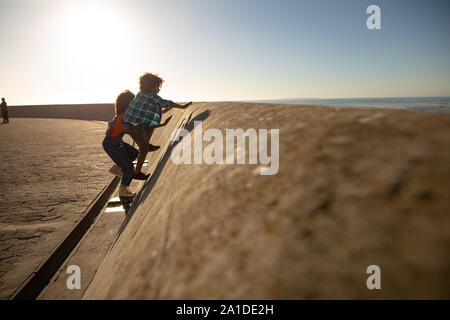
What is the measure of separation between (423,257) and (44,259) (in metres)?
2.26

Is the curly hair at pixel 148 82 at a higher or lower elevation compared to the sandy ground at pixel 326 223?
higher

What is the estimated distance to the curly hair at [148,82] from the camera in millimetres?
2270

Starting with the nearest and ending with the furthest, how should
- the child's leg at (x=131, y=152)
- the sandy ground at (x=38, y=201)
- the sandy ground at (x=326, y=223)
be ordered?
the sandy ground at (x=326, y=223)
the sandy ground at (x=38, y=201)
the child's leg at (x=131, y=152)

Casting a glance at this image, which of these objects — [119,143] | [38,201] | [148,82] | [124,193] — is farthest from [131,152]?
[38,201]

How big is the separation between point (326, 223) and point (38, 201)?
11.8ft

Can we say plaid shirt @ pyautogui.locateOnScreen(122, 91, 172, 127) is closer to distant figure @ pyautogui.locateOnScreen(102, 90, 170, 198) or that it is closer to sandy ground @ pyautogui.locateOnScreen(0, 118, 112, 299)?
distant figure @ pyautogui.locateOnScreen(102, 90, 170, 198)

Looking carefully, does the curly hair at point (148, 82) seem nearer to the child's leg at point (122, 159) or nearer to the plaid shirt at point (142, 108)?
the plaid shirt at point (142, 108)

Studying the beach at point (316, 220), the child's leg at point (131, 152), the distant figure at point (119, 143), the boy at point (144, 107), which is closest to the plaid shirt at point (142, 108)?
the boy at point (144, 107)

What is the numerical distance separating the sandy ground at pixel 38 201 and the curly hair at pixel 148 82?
149 centimetres

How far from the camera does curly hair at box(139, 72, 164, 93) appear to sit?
2.27 m

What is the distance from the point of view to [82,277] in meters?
1.56

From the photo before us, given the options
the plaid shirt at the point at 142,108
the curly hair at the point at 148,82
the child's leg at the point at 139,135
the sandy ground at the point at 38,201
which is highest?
the curly hair at the point at 148,82
